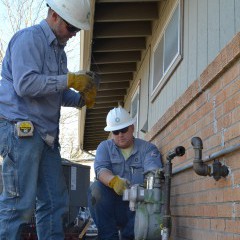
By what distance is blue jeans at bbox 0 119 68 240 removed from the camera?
3.06m

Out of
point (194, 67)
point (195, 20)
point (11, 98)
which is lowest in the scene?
point (11, 98)

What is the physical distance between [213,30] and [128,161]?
6.49 ft

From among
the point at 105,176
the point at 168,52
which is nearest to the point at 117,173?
the point at 105,176

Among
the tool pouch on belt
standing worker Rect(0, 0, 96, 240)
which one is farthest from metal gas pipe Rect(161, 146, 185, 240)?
the tool pouch on belt

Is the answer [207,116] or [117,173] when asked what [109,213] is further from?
[207,116]

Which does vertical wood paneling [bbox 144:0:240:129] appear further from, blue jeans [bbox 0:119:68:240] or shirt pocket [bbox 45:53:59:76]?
blue jeans [bbox 0:119:68:240]

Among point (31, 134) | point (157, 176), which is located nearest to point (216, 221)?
point (157, 176)

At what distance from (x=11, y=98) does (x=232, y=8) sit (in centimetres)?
166

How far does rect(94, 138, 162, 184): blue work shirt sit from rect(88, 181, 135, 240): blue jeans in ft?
0.69

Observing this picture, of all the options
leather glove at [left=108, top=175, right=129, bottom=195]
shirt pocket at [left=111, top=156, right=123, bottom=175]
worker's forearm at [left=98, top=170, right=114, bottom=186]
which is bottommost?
leather glove at [left=108, top=175, right=129, bottom=195]

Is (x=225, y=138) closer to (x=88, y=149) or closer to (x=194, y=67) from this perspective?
(x=194, y=67)

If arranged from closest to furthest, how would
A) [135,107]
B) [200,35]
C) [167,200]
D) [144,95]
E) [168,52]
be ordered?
[167,200] → [200,35] → [168,52] → [144,95] → [135,107]

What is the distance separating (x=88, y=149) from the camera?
1700 centimetres

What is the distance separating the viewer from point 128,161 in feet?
16.5
